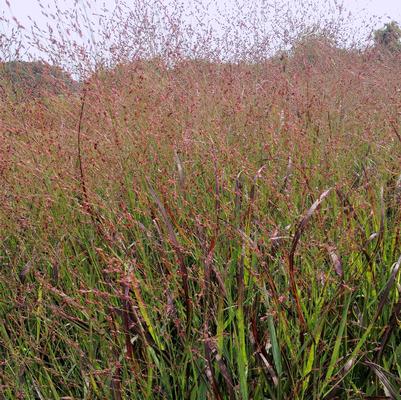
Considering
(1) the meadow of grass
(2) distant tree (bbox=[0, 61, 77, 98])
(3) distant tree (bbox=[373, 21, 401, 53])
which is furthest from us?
(3) distant tree (bbox=[373, 21, 401, 53])

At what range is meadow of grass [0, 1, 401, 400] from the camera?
1435 millimetres

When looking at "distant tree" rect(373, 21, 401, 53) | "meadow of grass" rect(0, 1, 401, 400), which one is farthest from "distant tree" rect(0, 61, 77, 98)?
"distant tree" rect(373, 21, 401, 53)

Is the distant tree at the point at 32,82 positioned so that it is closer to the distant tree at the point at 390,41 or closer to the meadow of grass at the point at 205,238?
the meadow of grass at the point at 205,238

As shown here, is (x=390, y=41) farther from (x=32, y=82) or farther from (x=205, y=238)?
(x=205, y=238)

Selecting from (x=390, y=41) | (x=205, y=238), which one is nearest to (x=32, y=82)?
(x=205, y=238)

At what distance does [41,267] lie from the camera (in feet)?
7.07

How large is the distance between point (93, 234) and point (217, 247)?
49 cm

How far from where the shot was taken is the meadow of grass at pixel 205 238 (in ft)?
4.71

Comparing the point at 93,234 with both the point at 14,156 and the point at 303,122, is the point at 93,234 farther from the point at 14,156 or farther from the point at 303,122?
the point at 303,122

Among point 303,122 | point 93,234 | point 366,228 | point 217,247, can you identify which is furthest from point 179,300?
point 303,122

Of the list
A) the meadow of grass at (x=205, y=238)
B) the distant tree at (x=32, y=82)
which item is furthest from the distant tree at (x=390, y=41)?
the distant tree at (x=32, y=82)

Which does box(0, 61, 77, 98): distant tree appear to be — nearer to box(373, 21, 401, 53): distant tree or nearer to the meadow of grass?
the meadow of grass

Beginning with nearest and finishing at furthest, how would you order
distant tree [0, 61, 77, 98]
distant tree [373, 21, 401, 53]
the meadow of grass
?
the meadow of grass < distant tree [0, 61, 77, 98] < distant tree [373, 21, 401, 53]

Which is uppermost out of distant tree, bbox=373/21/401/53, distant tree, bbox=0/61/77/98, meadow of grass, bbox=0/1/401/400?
distant tree, bbox=373/21/401/53
